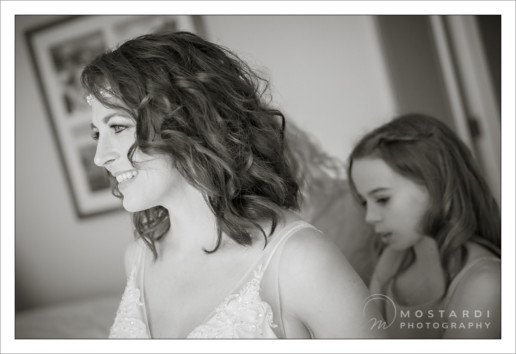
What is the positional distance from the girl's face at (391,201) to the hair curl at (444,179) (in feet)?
0.05

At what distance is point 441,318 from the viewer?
1.21 m

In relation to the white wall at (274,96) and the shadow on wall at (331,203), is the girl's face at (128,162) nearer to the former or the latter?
the white wall at (274,96)

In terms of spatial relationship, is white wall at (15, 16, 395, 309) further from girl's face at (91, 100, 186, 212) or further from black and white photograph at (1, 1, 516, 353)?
girl's face at (91, 100, 186, 212)

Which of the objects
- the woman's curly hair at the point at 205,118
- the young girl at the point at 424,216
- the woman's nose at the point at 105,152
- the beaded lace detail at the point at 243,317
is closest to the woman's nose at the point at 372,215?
the young girl at the point at 424,216

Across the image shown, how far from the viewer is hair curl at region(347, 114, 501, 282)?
126 centimetres

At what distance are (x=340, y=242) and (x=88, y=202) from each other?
70 cm

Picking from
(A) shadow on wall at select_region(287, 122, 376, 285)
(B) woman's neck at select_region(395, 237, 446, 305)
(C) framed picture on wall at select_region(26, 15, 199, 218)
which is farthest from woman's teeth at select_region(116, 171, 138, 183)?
(B) woman's neck at select_region(395, 237, 446, 305)

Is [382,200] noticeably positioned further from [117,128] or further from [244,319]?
[117,128]

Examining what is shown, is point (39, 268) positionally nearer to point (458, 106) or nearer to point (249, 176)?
point (249, 176)

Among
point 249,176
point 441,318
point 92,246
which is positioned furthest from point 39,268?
point 441,318

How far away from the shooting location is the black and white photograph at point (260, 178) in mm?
1104

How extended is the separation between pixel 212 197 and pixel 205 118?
184 millimetres

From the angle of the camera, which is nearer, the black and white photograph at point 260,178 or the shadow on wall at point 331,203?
the black and white photograph at point 260,178

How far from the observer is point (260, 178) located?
119cm
